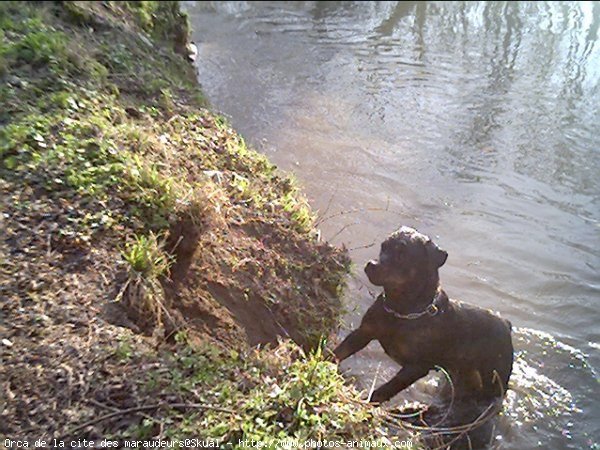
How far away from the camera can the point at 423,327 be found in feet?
14.7

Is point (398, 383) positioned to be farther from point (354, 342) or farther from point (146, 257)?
point (146, 257)

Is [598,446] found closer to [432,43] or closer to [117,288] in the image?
[117,288]

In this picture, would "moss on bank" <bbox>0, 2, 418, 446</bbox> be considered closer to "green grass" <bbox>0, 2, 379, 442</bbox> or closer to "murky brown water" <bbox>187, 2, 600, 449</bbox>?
"green grass" <bbox>0, 2, 379, 442</bbox>

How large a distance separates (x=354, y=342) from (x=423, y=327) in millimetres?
540

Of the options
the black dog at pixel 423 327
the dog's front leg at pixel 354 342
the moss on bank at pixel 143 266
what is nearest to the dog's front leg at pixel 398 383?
the black dog at pixel 423 327

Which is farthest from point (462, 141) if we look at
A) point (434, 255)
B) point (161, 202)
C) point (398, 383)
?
point (161, 202)

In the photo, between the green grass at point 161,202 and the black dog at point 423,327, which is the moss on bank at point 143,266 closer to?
the green grass at point 161,202

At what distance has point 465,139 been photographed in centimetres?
921

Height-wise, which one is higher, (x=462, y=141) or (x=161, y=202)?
(x=161, y=202)

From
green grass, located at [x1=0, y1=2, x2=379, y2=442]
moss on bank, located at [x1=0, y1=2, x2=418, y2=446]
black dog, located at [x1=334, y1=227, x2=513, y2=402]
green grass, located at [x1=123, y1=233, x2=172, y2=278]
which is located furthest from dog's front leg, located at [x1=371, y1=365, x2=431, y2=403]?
green grass, located at [x1=123, y1=233, x2=172, y2=278]

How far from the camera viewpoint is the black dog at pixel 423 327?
14.4 feet

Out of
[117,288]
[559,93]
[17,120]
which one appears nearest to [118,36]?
[17,120]

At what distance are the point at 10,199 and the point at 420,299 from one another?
2.96 meters

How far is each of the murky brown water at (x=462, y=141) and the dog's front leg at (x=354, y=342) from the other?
64 centimetres
